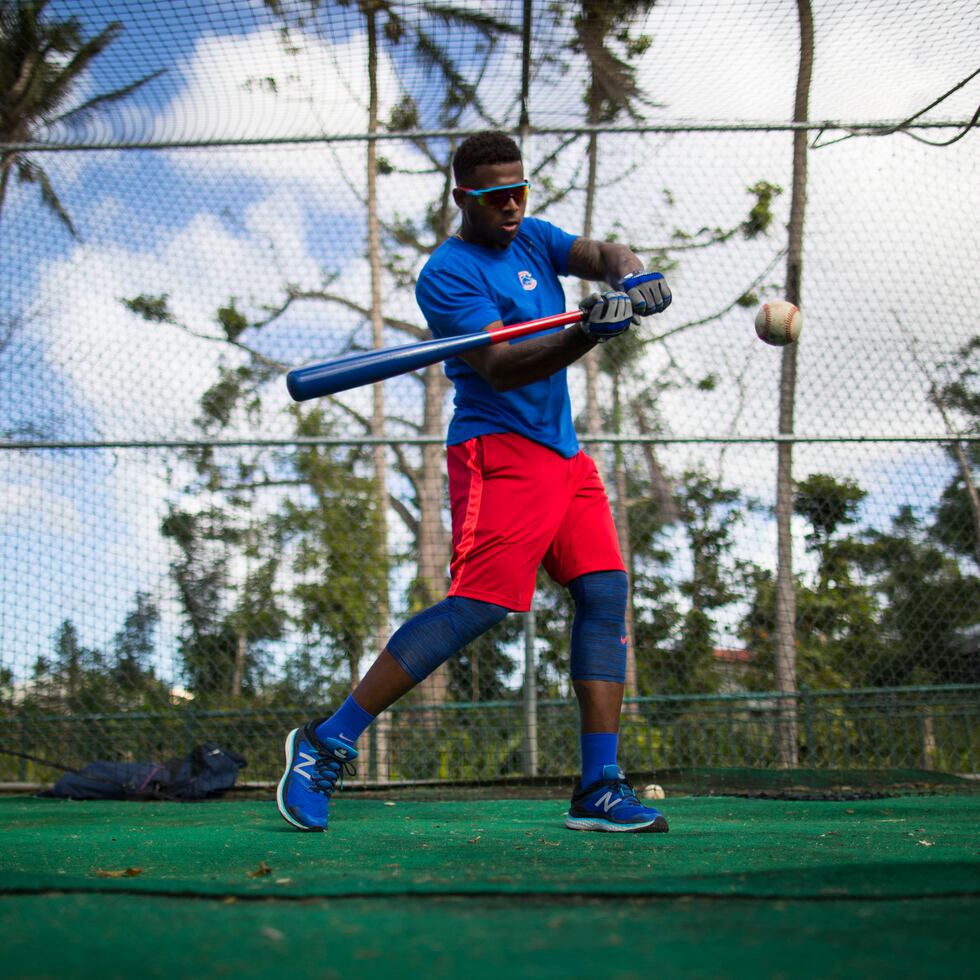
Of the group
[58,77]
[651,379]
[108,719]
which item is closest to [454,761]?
[108,719]

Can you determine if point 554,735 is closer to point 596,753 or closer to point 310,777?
point 596,753

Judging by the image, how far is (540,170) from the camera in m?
6.66

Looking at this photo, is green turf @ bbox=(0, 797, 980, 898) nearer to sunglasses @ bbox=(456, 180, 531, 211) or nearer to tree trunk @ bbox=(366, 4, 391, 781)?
sunglasses @ bbox=(456, 180, 531, 211)

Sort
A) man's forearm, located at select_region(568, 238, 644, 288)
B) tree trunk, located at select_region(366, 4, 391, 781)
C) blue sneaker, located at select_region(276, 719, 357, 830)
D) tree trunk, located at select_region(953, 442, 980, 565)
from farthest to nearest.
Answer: tree trunk, located at select_region(366, 4, 391, 781)
tree trunk, located at select_region(953, 442, 980, 565)
man's forearm, located at select_region(568, 238, 644, 288)
blue sneaker, located at select_region(276, 719, 357, 830)

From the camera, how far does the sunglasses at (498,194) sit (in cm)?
306

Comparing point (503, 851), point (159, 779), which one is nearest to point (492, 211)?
point (503, 851)

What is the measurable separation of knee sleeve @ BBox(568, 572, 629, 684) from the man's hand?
719 millimetres

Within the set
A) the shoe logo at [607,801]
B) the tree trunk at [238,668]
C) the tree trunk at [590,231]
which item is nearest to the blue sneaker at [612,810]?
the shoe logo at [607,801]

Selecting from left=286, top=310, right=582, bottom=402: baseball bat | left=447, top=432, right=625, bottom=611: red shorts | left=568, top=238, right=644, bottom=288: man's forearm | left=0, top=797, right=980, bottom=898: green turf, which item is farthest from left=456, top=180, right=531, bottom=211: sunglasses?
left=0, top=797, right=980, bottom=898: green turf

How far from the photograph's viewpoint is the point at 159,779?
493cm

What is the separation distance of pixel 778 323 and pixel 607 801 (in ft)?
5.90

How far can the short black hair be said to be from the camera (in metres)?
3.05

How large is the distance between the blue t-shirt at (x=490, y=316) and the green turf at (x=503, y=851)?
43.4 inches

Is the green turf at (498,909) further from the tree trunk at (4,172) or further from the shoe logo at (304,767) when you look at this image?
the tree trunk at (4,172)
